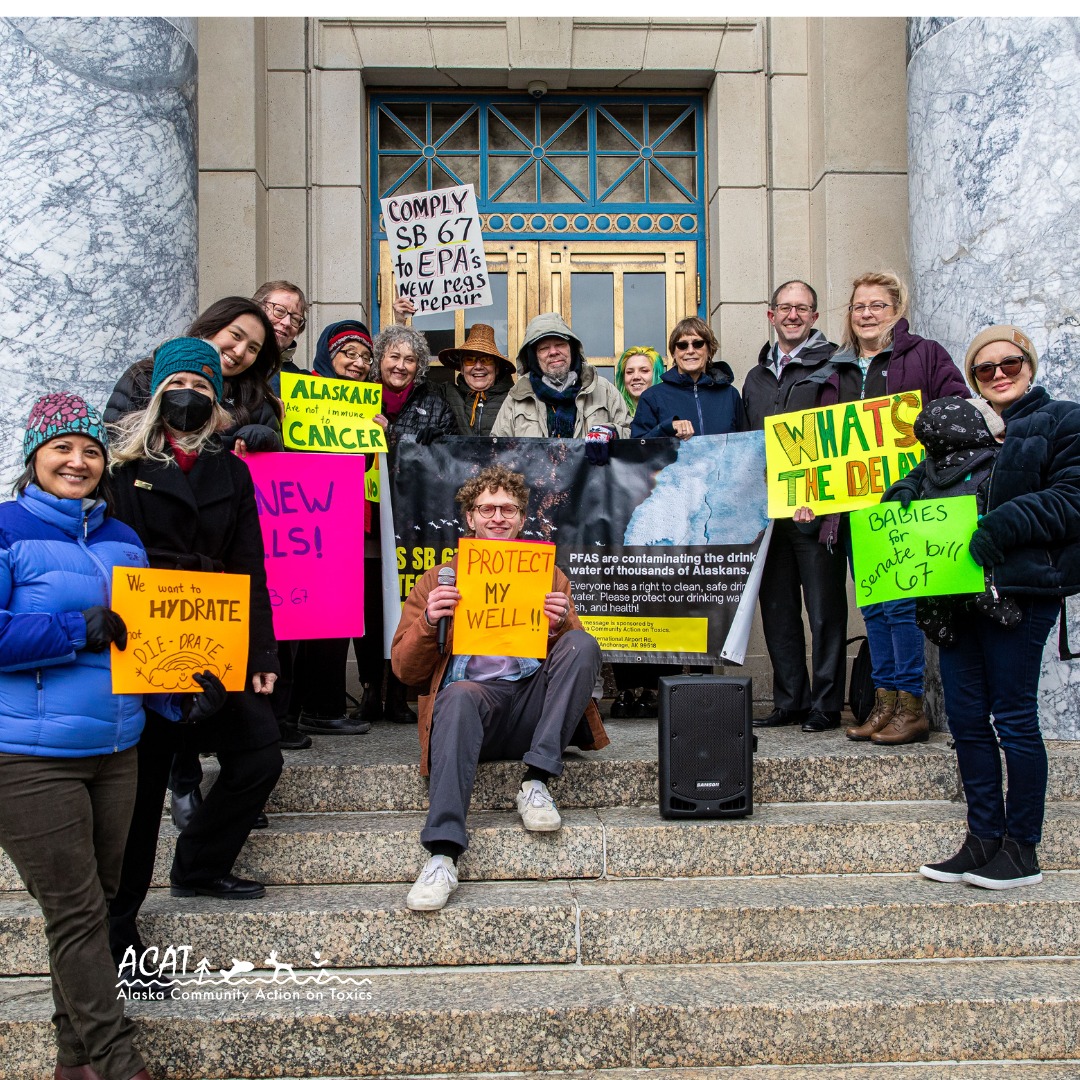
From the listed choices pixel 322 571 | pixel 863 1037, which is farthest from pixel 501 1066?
pixel 322 571

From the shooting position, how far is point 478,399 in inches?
263

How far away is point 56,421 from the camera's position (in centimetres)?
320

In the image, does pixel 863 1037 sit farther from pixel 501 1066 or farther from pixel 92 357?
pixel 92 357

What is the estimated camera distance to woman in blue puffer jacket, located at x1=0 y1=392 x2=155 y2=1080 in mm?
3082

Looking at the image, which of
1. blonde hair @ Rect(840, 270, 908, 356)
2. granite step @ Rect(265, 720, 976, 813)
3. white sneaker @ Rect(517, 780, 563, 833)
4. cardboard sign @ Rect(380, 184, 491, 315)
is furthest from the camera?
cardboard sign @ Rect(380, 184, 491, 315)

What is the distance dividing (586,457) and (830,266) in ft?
9.65

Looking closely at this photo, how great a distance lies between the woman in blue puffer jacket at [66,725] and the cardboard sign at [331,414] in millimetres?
2281

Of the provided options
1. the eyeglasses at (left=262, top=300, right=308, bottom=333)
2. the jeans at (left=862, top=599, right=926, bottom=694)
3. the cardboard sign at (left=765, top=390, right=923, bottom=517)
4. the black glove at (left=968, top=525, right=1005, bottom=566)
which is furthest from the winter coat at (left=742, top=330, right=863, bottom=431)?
the eyeglasses at (left=262, top=300, right=308, bottom=333)

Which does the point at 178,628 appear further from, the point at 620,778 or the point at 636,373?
the point at 636,373

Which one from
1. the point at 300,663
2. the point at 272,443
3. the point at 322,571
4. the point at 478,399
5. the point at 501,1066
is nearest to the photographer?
the point at 501,1066

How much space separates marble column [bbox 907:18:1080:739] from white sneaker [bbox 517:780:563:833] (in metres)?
2.78

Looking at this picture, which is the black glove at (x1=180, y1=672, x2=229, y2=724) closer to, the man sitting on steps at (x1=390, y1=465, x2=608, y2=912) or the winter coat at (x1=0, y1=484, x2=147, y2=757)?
the winter coat at (x1=0, y1=484, x2=147, y2=757)

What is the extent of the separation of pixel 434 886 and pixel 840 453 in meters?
2.90

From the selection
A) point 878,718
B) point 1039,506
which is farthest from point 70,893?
point 878,718
